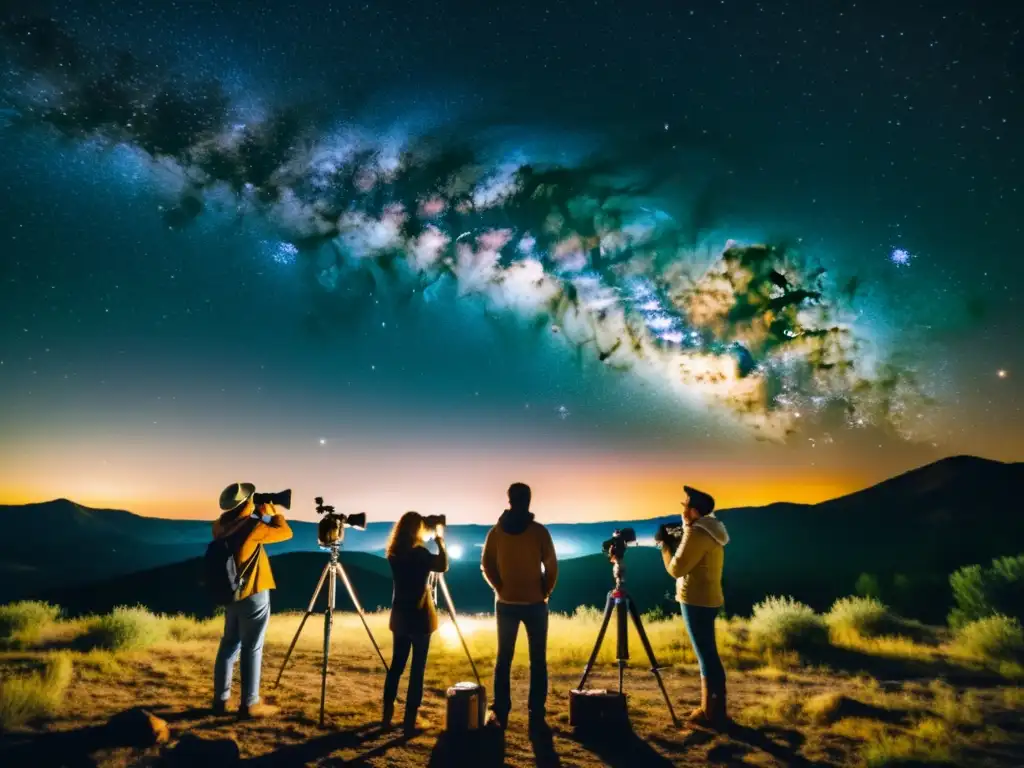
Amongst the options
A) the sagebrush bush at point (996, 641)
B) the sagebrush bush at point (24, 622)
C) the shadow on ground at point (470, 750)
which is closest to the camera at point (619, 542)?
the shadow on ground at point (470, 750)

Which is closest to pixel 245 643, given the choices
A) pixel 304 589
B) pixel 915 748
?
pixel 915 748

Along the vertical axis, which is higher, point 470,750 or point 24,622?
point 470,750

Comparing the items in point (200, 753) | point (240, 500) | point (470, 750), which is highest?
point (240, 500)

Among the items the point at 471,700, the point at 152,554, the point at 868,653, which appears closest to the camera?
the point at 471,700

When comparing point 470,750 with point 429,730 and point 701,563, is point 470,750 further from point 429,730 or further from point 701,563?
point 701,563

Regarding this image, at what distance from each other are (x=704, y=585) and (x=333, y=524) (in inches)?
160

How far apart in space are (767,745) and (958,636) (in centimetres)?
820

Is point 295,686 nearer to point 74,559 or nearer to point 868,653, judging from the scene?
point 868,653

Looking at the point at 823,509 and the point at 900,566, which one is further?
the point at 823,509

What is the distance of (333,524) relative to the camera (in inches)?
223

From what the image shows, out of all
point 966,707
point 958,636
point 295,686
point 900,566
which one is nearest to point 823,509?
point 900,566

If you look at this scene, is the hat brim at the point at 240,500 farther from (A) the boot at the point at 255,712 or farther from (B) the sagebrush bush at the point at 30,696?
(B) the sagebrush bush at the point at 30,696

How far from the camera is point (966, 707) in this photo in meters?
5.95

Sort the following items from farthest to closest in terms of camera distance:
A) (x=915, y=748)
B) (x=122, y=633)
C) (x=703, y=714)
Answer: (x=122, y=633), (x=703, y=714), (x=915, y=748)
